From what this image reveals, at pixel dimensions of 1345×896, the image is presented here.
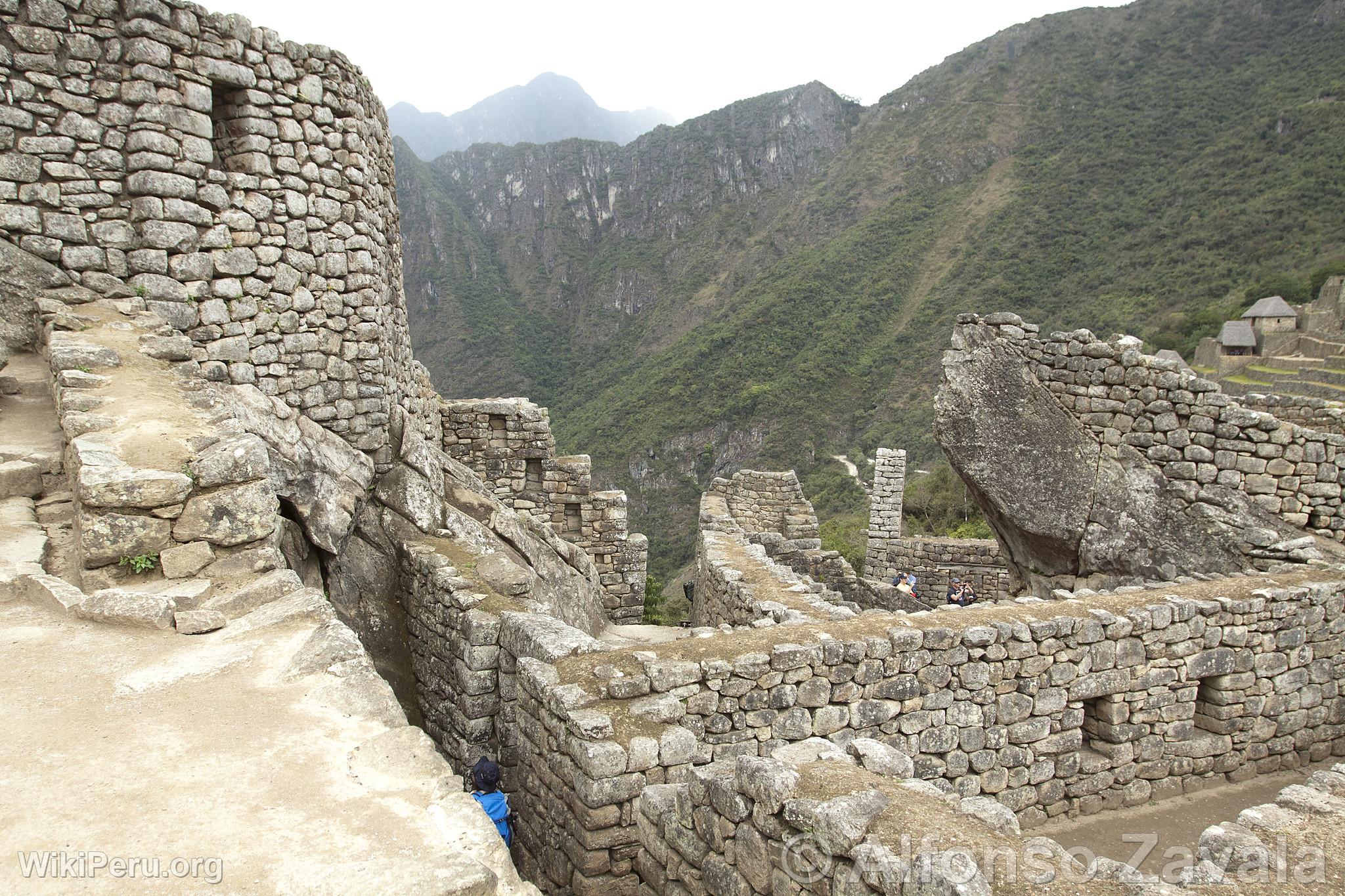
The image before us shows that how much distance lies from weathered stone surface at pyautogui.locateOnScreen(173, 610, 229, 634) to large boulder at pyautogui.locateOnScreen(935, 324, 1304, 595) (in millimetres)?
8038

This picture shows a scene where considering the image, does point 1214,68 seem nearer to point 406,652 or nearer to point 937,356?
point 937,356

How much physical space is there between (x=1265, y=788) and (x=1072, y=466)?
11.7 ft

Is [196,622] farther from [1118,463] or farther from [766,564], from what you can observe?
[1118,463]

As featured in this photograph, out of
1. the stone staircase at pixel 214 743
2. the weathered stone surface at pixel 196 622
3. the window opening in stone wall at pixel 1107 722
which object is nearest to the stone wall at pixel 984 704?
the window opening in stone wall at pixel 1107 722

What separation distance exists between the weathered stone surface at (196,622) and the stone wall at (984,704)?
184cm

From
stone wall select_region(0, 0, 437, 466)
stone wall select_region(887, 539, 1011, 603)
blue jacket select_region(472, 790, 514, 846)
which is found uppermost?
stone wall select_region(0, 0, 437, 466)

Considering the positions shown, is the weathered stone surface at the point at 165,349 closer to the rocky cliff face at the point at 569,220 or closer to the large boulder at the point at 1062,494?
the large boulder at the point at 1062,494

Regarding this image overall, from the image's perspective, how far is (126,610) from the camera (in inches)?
137

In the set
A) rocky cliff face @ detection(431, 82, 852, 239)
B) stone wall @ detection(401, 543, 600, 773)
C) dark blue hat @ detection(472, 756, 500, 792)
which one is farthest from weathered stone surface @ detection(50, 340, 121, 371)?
rocky cliff face @ detection(431, 82, 852, 239)

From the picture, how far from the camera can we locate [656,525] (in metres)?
49.4

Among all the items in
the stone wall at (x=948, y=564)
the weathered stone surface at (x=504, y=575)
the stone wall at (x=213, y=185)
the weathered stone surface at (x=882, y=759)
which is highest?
the stone wall at (x=213, y=185)

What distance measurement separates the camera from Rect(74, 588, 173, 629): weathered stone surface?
346 centimetres

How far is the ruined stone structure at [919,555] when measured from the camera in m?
15.5

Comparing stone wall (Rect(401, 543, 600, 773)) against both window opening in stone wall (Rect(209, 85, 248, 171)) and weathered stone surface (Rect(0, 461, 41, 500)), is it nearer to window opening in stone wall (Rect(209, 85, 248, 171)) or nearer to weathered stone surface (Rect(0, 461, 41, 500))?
weathered stone surface (Rect(0, 461, 41, 500))
